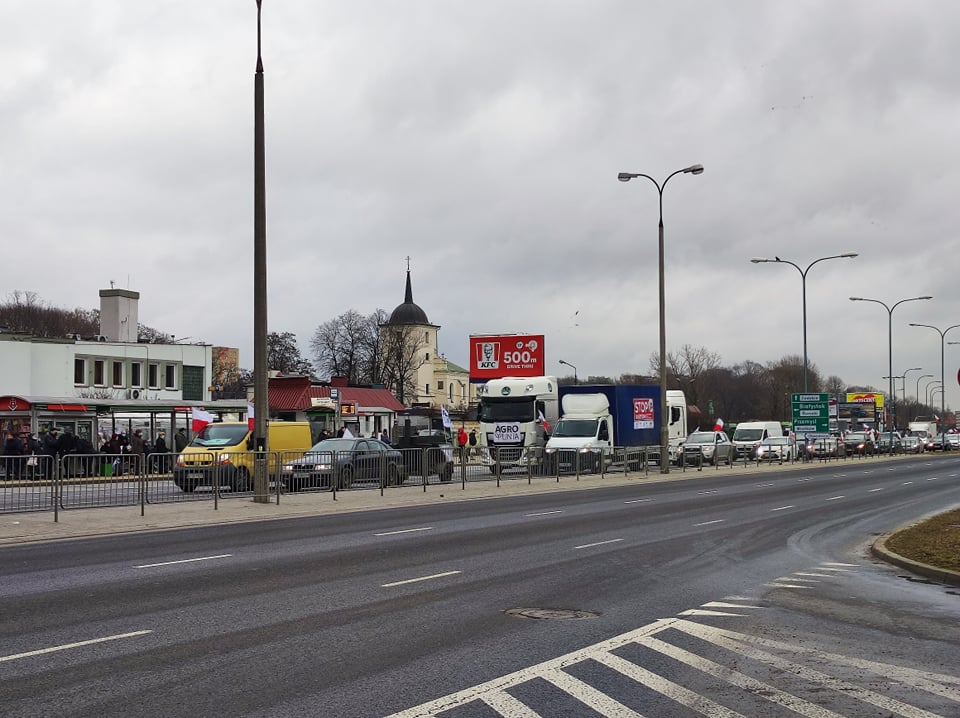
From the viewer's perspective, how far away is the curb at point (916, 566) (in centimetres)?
1251

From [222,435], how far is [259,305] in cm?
711

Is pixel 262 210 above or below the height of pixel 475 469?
above

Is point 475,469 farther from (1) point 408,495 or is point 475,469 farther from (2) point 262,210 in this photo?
(2) point 262,210

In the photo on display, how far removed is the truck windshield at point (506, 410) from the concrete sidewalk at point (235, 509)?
5855mm

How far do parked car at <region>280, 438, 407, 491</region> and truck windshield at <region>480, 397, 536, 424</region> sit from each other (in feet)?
36.5

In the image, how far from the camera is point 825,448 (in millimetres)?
61875

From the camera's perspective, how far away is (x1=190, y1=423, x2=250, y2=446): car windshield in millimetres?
29095

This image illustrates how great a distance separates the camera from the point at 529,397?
4097 centimetres

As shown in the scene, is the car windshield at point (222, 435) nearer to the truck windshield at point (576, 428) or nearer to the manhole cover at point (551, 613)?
the truck windshield at point (576, 428)

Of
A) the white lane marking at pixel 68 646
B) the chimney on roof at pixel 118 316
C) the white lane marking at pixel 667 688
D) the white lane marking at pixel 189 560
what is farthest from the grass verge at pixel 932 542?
the chimney on roof at pixel 118 316

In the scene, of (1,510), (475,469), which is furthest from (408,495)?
(1,510)

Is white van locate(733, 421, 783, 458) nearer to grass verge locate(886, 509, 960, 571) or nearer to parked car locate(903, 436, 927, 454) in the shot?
Result: parked car locate(903, 436, 927, 454)

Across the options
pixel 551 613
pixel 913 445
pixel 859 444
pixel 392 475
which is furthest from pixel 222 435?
pixel 913 445

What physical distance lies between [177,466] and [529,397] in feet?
66.5
